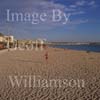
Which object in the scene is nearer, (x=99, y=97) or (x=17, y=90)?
(x=99, y=97)

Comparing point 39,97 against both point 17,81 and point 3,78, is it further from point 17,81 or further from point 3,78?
point 3,78

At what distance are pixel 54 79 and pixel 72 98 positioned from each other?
11.7 feet

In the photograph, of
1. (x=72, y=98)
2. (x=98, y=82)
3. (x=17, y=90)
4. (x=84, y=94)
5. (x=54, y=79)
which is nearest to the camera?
(x=72, y=98)

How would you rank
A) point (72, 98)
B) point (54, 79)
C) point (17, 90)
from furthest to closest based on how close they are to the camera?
point (54, 79)
point (17, 90)
point (72, 98)

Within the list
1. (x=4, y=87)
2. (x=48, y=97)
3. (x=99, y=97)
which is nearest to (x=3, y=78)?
(x=4, y=87)

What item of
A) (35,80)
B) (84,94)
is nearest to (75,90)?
(84,94)

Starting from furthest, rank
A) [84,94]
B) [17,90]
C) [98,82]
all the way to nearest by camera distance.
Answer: [98,82], [17,90], [84,94]

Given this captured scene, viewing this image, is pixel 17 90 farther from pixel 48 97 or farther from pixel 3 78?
pixel 3 78

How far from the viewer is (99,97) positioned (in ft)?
27.4

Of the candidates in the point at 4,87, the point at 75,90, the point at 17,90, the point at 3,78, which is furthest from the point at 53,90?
the point at 3,78

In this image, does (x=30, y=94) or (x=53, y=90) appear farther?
(x=53, y=90)

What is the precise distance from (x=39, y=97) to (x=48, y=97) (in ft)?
1.12

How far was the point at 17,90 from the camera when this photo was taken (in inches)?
370

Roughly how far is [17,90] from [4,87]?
80 cm
